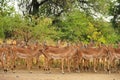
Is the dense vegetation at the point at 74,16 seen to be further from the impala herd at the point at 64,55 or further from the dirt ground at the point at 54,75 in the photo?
the dirt ground at the point at 54,75

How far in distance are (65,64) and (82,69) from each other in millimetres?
897

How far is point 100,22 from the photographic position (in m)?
37.8

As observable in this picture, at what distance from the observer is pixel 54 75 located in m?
18.3

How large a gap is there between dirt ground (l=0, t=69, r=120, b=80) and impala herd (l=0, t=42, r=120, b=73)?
0.63 meters

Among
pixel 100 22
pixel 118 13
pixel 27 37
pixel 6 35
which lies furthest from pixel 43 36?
pixel 100 22

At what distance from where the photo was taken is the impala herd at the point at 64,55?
1964 cm

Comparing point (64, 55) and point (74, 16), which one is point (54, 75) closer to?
point (64, 55)

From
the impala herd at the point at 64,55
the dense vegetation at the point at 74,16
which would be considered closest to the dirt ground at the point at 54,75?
the impala herd at the point at 64,55

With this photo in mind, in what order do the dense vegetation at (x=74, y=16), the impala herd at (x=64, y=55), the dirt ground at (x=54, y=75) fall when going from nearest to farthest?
the dirt ground at (x=54, y=75), the impala herd at (x=64, y=55), the dense vegetation at (x=74, y=16)

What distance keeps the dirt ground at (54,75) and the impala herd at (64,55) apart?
0.63 metres

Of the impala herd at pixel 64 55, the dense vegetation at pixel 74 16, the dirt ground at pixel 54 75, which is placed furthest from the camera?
the dense vegetation at pixel 74 16

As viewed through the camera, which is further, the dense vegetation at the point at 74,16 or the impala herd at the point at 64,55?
the dense vegetation at the point at 74,16

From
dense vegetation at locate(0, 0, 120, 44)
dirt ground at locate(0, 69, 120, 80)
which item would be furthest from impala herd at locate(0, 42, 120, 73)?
dense vegetation at locate(0, 0, 120, 44)

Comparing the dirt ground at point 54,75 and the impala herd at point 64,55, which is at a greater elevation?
the impala herd at point 64,55
